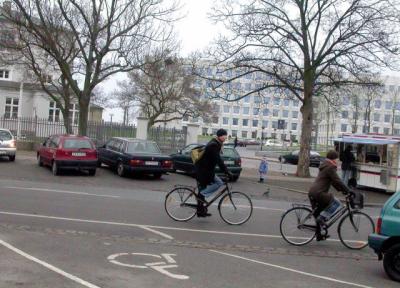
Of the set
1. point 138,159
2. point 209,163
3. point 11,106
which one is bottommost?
point 138,159

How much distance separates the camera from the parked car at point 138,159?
20.7 m

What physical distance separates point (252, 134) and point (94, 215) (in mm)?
135478

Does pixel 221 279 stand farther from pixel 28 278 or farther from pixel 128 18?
pixel 128 18

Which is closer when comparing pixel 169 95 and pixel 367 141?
pixel 367 141

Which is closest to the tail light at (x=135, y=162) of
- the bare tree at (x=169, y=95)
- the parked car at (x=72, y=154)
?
the parked car at (x=72, y=154)

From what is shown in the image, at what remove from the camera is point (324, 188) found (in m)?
9.52

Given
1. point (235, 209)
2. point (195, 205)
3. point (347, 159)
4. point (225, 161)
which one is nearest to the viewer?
point (195, 205)

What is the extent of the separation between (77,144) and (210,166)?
10.8 metres

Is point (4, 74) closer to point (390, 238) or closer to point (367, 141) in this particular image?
point (367, 141)

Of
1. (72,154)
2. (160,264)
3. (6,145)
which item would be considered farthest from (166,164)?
(160,264)

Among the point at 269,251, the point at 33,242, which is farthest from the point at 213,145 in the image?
the point at 33,242

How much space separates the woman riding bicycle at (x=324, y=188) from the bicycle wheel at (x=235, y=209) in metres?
2.03

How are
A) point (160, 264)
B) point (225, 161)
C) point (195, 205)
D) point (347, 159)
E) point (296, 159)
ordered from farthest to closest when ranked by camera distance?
1. point (296, 159)
2. point (347, 159)
3. point (225, 161)
4. point (195, 205)
5. point (160, 264)

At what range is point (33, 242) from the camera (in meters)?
→ 8.27
